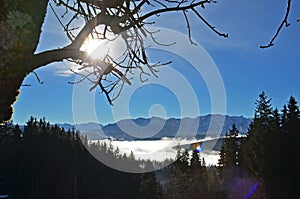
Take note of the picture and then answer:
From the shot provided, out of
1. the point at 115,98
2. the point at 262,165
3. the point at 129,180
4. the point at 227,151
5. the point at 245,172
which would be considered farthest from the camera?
the point at 129,180

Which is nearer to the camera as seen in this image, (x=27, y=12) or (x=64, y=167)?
(x=27, y=12)

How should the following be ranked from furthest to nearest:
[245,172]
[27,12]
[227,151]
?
[227,151] → [245,172] → [27,12]

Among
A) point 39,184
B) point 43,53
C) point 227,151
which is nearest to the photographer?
point 43,53

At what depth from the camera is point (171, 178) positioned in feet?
178

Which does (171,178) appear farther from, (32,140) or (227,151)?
(32,140)

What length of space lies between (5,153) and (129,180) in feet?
66.9

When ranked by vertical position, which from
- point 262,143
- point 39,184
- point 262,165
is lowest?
point 39,184

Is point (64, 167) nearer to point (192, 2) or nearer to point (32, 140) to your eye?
point (32, 140)

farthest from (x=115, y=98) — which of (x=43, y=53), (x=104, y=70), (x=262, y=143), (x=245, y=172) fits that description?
(x=245, y=172)

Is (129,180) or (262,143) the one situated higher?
(262,143)

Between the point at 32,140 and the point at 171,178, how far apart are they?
2126cm

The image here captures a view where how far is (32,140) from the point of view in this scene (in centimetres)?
5256

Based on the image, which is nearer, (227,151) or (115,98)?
(115,98)

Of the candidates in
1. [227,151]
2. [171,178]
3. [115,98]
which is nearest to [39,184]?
[171,178]
